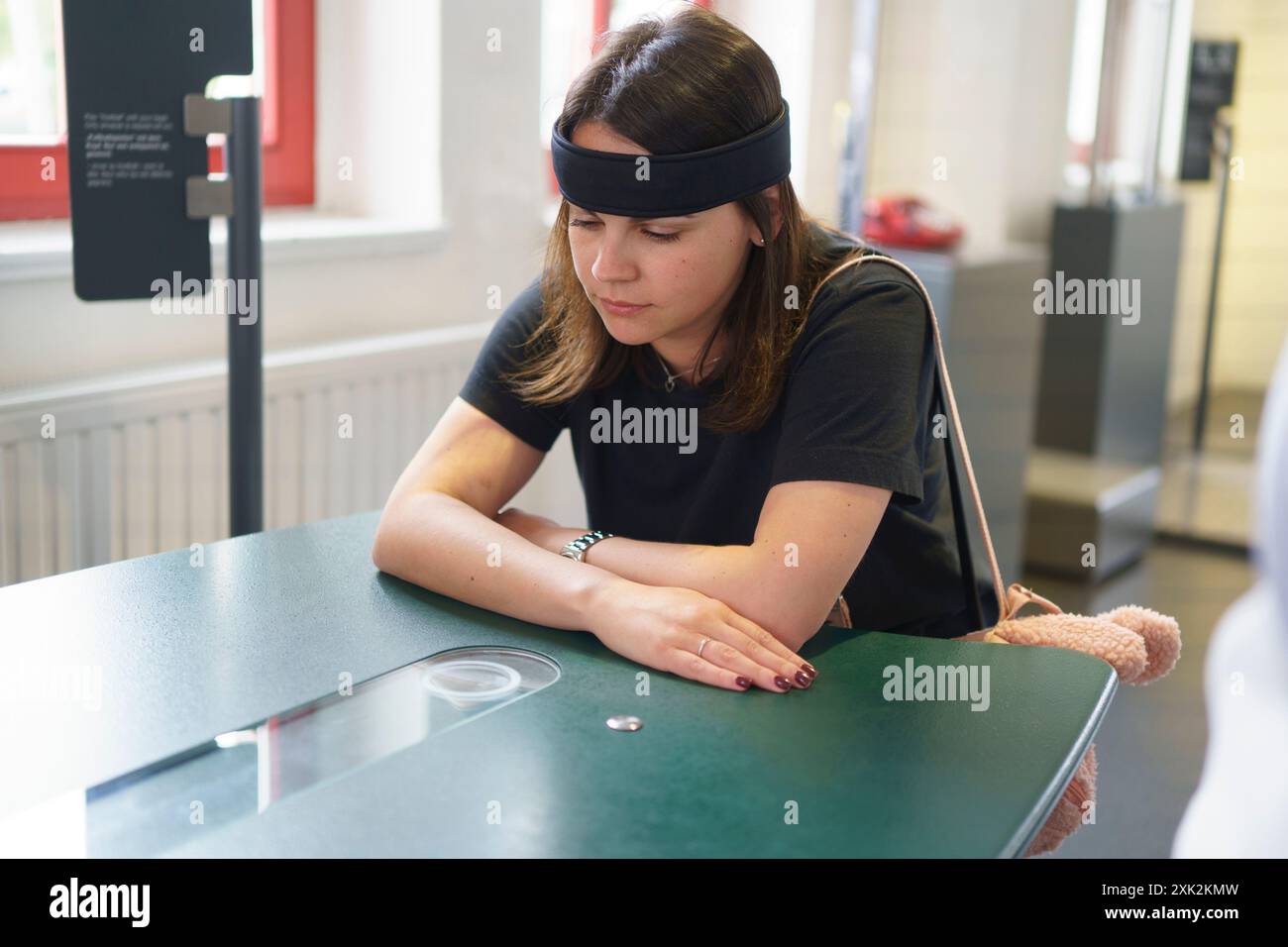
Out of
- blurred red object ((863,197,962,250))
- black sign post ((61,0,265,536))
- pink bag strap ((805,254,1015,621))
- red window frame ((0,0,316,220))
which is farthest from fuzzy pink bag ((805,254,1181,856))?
blurred red object ((863,197,962,250))

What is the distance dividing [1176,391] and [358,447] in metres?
3.85

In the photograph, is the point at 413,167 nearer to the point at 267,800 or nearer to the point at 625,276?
the point at 625,276

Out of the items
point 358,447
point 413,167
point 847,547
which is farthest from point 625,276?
point 413,167

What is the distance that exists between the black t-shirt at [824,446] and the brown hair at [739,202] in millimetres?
27

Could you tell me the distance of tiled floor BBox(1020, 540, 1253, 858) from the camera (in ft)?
8.66

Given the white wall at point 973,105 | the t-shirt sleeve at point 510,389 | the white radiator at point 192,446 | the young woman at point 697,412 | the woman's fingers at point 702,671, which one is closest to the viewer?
the woman's fingers at point 702,671

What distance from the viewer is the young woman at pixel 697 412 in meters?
1.35

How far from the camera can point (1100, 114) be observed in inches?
171

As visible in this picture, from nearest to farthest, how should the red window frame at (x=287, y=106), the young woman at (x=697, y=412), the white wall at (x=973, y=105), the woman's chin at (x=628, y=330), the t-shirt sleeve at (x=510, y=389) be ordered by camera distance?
the young woman at (x=697, y=412) < the woman's chin at (x=628, y=330) < the t-shirt sleeve at (x=510, y=389) < the red window frame at (x=287, y=106) < the white wall at (x=973, y=105)

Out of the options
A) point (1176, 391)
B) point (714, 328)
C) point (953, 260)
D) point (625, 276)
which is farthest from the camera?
point (1176, 391)

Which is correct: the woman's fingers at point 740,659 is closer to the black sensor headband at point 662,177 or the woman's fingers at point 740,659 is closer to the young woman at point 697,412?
the young woman at point 697,412

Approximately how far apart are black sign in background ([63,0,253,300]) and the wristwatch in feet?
2.91

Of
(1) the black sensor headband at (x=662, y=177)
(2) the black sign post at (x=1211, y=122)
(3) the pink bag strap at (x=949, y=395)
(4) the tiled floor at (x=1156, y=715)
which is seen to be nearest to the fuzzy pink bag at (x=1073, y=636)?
(3) the pink bag strap at (x=949, y=395)

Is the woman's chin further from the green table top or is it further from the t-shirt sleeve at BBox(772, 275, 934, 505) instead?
the green table top
